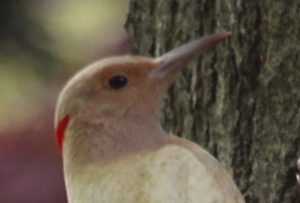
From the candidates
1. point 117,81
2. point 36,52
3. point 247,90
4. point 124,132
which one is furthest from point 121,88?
point 36,52

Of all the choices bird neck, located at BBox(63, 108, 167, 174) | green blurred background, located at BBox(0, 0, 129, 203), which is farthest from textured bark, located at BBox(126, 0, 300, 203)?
green blurred background, located at BBox(0, 0, 129, 203)

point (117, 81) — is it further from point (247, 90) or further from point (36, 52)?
point (36, 52)

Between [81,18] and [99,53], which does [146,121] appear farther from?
[81,18]

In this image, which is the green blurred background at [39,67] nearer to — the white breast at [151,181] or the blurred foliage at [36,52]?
the blurred foliage at [36,52]

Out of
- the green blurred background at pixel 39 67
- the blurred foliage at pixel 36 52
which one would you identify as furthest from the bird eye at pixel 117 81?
the blurred foliage at pixel 36 52

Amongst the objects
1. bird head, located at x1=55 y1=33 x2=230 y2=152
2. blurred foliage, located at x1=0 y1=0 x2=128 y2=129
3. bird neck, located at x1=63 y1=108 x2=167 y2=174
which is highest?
bird head, located at x1=55 y1=33 x2=230 y2=152

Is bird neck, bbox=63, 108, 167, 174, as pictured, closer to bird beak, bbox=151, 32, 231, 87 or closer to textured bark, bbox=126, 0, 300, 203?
bird beak, bbox=151, 32, 231, 87
